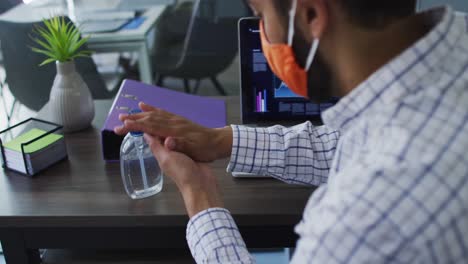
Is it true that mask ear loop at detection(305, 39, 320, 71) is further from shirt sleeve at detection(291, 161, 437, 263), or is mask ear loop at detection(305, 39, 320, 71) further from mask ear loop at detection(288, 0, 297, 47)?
shirt sleeve at detection(291, 161, 437, 263)

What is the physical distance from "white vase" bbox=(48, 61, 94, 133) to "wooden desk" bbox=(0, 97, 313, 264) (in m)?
0.24

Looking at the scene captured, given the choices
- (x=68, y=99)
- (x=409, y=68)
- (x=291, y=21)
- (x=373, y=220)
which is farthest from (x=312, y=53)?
(x=68, y=99)

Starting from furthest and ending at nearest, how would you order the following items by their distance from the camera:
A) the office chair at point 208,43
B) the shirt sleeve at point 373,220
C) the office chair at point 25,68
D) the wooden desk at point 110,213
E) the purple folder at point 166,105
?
the office chair at point 208,43 < the office chair at point 25,68 < the purple folder at point 166,105 < the wooden desk at point 110,213 < the shirt sleeve at point 373,220

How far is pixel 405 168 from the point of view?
24.8 inches

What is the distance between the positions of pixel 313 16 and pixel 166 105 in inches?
33.0

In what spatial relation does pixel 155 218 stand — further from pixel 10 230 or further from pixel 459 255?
pixel 459 255

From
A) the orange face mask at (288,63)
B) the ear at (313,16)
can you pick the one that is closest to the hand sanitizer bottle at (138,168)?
the orange face mask at (288,63)

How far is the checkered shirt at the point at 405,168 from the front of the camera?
62 cm

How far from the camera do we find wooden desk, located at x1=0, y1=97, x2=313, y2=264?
1.14 m

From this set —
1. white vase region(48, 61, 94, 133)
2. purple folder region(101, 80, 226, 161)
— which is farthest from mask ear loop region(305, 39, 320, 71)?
white vase region(48, 61, 94, 133)

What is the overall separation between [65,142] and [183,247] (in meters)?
0.47

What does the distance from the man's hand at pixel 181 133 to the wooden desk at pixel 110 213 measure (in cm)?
10

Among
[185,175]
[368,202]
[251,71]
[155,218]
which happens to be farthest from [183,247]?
[368,202]

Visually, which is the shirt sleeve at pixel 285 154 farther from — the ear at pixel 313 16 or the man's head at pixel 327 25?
the ear at pixel 313 16
